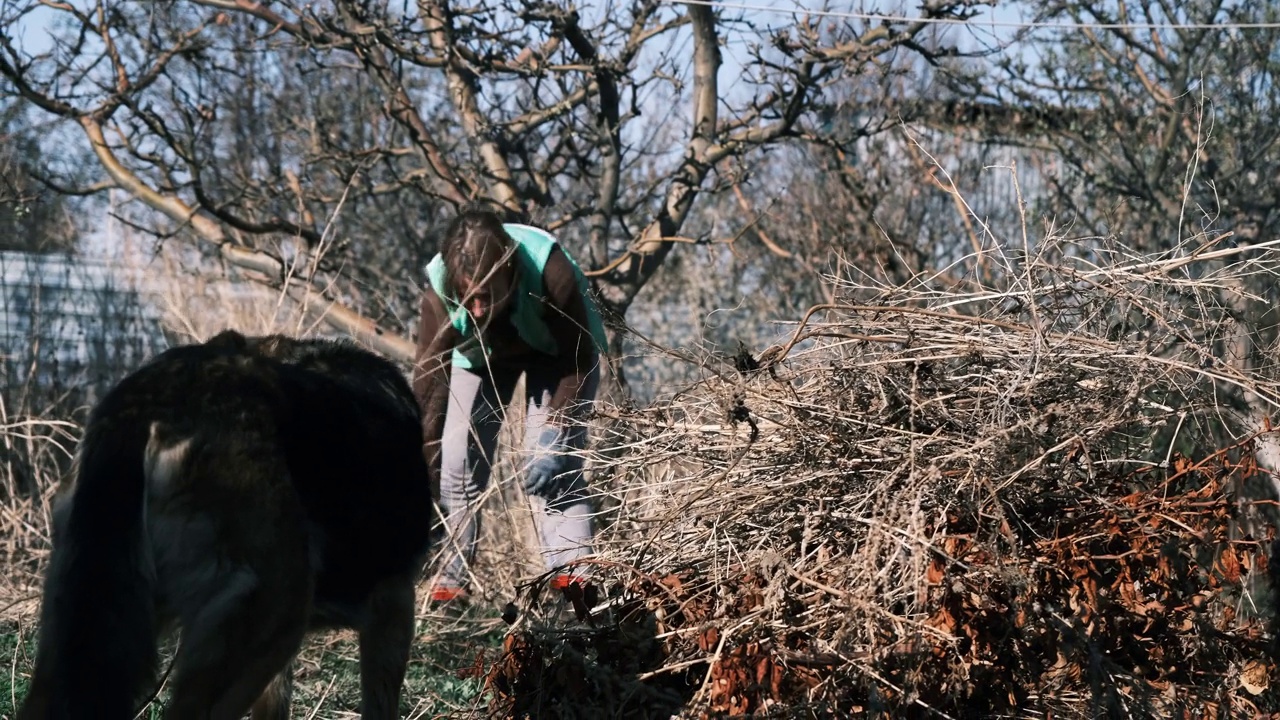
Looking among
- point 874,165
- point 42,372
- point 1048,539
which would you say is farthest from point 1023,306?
point 42,372

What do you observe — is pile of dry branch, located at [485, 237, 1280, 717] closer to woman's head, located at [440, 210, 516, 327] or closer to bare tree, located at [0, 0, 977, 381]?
woman's head, located at [440, 210, 516, 327]

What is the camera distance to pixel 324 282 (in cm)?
915

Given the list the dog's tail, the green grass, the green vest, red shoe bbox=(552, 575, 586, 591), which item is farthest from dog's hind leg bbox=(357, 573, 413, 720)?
the green vest

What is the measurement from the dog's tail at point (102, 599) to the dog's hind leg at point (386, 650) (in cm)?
99

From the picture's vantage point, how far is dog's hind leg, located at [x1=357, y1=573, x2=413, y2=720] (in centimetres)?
405

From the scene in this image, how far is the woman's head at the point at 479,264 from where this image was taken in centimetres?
548

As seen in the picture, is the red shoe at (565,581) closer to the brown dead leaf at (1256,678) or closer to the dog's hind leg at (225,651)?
the dog's hind leg at (225,651)

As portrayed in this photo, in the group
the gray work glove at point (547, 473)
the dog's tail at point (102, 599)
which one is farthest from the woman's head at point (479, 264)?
the dog's tail at point (102, 599)

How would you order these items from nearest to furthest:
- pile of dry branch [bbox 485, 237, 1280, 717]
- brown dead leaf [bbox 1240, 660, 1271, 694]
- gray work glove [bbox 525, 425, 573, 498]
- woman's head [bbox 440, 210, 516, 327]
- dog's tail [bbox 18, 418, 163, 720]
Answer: dog's tail [bbox 18, 418, 163, 720], pile of dry branch [bbox 485, 237, 1280, 717], brown dead leaf [bbox 1240, 660, 1271, 694], gray work glove [bbox 525, 425, 573, 498], woman's head [bbox 440, 210, 516, 327]

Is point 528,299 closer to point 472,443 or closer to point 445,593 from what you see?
point 472,443

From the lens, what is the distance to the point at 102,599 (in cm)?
303

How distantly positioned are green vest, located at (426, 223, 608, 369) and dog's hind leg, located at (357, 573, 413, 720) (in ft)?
5.58

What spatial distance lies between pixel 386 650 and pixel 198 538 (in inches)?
41.7

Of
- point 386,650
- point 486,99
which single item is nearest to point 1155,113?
point 486,99
